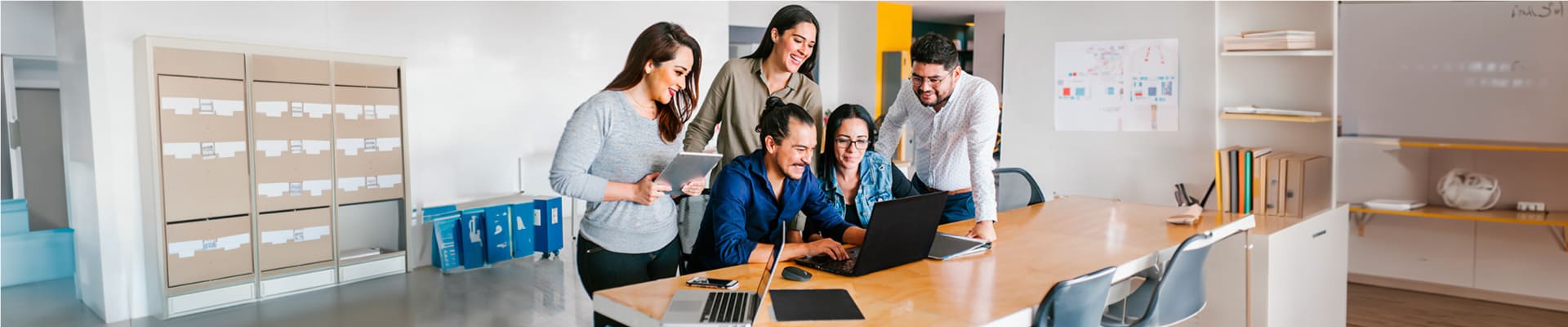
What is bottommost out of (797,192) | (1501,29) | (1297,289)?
(1297,289)

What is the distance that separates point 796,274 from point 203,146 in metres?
4.15

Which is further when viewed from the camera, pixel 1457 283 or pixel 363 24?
pixel 363 24

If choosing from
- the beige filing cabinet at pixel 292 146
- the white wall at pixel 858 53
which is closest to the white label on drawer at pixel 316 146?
the beige filing cabinet at pixel 292 146

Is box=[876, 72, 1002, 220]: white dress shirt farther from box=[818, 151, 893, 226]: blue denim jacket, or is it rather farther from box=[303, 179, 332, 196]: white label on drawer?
box=[303, 179, 332, 196]: white label on drawer

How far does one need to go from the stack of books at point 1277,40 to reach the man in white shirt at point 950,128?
5.29 feet

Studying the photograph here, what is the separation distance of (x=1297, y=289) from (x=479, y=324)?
12.6 ft

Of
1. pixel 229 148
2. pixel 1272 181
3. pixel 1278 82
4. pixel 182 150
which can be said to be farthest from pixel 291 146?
pixel 1278 82

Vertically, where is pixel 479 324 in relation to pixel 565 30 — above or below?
below

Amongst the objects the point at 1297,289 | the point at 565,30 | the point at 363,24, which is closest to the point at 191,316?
the point at 363,24

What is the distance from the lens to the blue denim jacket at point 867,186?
3178 mm

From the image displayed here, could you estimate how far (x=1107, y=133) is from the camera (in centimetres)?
482

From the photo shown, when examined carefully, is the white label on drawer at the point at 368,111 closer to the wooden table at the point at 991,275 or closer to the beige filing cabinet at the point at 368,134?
the beige filing cabinet at the point at 368,134

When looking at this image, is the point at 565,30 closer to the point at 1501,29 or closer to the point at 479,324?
the point at 479,324

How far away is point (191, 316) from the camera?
4.89 meters
